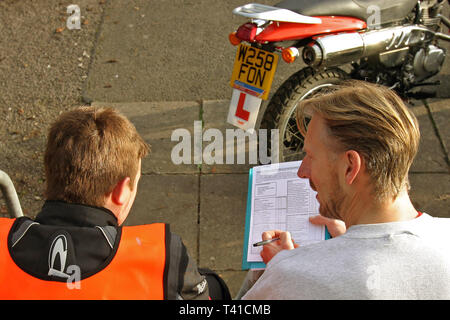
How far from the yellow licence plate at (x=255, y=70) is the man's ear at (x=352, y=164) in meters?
1.53

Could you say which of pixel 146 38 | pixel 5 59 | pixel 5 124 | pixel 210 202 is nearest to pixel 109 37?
pixel 146 38

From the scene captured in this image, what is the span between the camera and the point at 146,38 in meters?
5.11

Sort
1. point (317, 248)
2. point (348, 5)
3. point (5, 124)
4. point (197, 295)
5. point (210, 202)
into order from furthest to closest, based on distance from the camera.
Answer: point (5, 124), point (210, 202), point (348, 5), point (197, 295), point (317, 248)

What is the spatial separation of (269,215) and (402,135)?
2.44ft

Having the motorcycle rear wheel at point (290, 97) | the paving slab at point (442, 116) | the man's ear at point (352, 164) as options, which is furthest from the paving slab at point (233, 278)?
the paving slab at point (442, 116)

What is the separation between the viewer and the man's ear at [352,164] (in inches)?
58.1

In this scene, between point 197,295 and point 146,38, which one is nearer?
point 197,295

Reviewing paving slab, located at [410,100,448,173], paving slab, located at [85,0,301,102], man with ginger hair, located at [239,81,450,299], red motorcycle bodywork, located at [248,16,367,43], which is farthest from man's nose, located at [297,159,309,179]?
paving slab, located at [85,0,301,102]

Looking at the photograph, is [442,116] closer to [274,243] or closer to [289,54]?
[289,54]

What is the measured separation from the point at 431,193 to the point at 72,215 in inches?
111

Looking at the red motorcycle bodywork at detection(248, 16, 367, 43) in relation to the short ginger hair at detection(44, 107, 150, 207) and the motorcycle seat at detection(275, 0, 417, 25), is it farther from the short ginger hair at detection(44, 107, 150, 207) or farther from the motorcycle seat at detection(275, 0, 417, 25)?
the short ginger hair at detection(44, 107, 150, 207)

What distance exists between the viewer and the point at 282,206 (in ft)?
6.82

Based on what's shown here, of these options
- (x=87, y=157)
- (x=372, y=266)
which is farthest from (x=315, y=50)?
(x=372, y=266)
